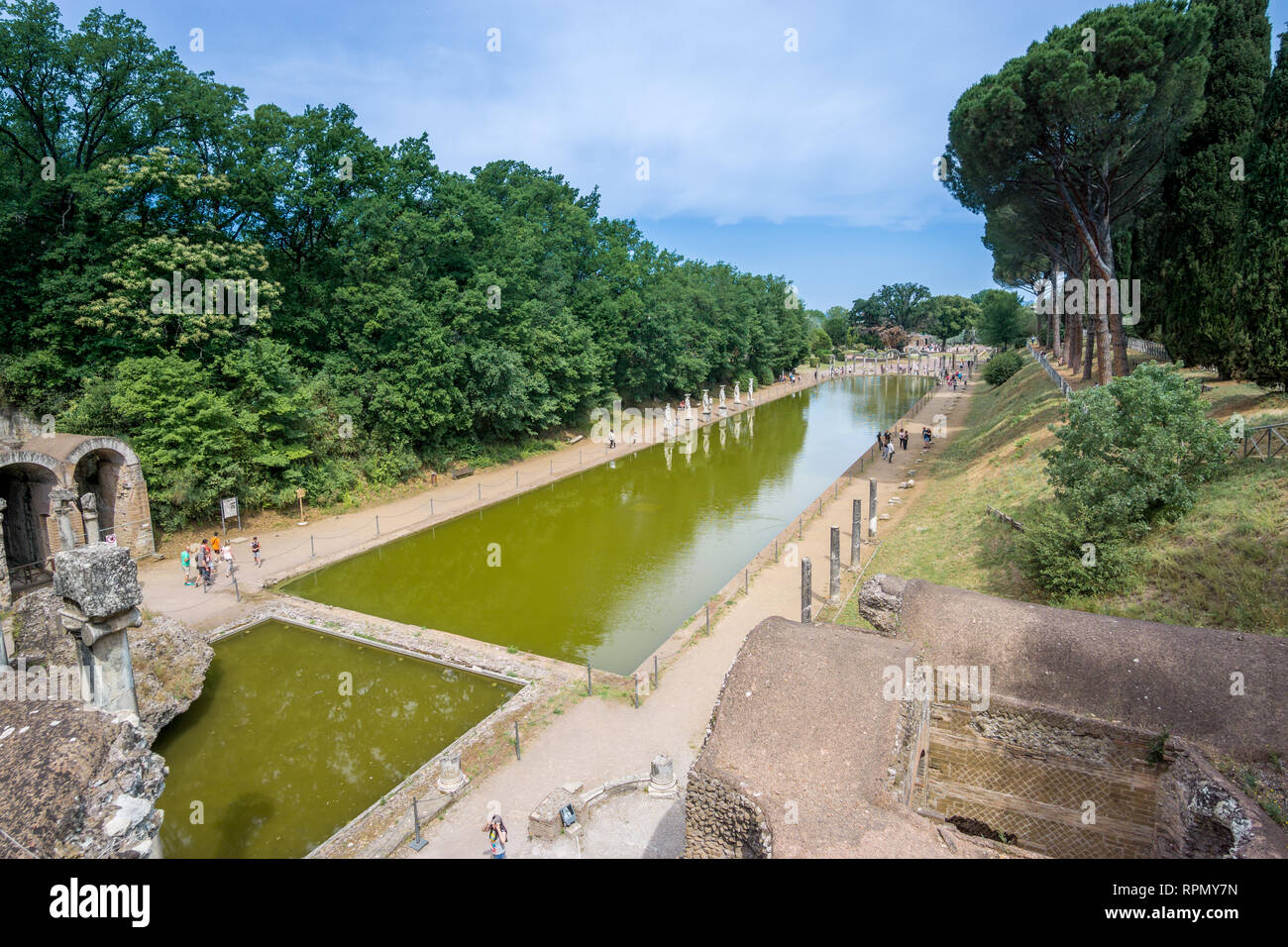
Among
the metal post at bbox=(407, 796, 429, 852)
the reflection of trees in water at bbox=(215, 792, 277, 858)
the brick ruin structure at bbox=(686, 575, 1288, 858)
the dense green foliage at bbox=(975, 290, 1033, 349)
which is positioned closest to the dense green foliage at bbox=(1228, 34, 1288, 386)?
the brick ruin structure at bbox=(686, 575, 1288, 858)

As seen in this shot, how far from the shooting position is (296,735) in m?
13.0

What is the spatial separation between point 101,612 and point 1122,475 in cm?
1697

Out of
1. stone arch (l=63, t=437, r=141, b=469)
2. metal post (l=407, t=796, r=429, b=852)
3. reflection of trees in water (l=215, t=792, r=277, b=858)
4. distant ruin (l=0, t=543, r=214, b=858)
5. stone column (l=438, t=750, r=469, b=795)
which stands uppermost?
stone arch (l=63, t=437, r=141, b=469)

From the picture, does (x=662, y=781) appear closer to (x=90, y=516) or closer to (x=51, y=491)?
(x=90, y=516)

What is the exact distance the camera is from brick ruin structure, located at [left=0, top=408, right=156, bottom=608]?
59.2ft

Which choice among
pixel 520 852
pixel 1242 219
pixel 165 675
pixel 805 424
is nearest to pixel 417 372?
pixel 165 675

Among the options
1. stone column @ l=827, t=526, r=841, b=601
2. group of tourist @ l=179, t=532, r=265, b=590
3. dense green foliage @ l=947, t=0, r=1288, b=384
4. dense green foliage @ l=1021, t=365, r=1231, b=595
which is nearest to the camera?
dense green foliage @ l=1021, t=365, r=1231, b=595

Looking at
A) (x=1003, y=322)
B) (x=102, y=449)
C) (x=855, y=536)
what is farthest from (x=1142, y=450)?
(x=1003, y=322)

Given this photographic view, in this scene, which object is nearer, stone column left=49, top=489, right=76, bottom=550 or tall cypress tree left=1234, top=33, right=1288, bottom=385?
stone column left=49, top=489, right=76, bottom=550

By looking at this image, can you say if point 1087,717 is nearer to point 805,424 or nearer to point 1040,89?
point 1040,89

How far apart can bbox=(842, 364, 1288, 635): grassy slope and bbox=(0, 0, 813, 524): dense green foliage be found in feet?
60.8

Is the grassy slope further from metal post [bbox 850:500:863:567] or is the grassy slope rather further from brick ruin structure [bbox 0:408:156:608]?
brick ruin structure [bbox 0:408:156:608]

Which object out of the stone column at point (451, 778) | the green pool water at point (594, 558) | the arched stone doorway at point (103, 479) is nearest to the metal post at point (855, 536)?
the green pool water at point (594, 558)

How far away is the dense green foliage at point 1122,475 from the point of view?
47.1 ft
